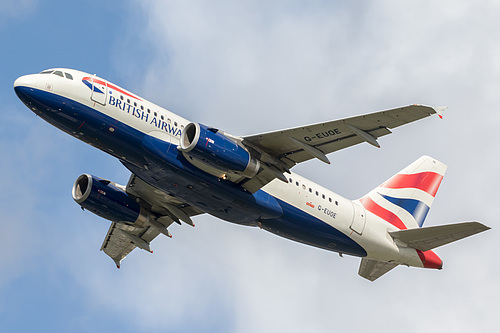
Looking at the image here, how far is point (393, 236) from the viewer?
3672 centimetres

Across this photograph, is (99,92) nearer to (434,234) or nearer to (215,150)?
(215,150)

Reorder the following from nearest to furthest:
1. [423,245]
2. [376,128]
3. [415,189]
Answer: [376,128] < [423,245] < [415,189]

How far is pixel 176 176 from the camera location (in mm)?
31094

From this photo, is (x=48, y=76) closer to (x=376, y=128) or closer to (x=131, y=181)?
(x=131, y=181)

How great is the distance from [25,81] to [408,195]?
2240 centimetres

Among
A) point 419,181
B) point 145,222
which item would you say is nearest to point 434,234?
point 419,181

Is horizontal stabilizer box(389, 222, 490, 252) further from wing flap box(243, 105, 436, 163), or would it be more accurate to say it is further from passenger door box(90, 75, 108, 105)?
passenger door box(90, 75, 108, 105)

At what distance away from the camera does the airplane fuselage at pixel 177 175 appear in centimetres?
2972

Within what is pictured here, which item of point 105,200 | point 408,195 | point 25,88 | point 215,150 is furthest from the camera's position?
point 408,195

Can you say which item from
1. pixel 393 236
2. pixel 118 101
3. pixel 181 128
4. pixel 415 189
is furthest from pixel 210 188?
pixel 415 189

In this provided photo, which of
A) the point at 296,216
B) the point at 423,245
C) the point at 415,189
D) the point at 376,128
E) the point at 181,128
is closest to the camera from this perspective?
the point at 376,128

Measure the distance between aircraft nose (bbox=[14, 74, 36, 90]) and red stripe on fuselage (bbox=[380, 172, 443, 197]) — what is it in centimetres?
2076

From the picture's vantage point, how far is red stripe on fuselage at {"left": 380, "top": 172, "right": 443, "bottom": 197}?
4070cm

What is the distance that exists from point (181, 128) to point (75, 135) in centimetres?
470
